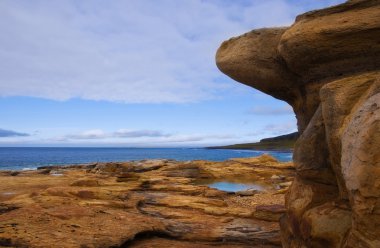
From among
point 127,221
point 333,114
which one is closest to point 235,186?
point 127,221

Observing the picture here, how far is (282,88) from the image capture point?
14641 mm

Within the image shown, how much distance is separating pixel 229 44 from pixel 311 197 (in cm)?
668

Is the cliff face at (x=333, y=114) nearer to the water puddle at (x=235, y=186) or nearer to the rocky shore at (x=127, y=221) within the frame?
the rocky shore at (x=127, y=221)

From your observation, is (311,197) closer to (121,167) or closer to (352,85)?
(352,85)

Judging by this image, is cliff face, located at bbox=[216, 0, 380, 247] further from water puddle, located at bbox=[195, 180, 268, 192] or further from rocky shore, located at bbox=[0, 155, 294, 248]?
water puddle, located at bbox=[195, 180, 268, 192]

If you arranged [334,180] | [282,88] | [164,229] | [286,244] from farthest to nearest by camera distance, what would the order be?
[164,229], [282,88], [286,244], [334,180]

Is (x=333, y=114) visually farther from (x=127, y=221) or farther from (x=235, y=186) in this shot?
(x=235, y=186)

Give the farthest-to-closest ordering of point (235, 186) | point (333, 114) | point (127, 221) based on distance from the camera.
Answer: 1. point (235, 186)
2. point (127, 221)
3. point (333, 114)

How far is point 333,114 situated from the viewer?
987cm

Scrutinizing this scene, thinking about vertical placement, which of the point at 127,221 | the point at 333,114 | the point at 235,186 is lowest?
the point at 235,186

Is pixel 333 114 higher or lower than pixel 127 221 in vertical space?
higher

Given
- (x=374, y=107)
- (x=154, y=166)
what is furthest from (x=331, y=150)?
(x=154, y=166)

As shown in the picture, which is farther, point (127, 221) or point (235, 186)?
point (235, 186)

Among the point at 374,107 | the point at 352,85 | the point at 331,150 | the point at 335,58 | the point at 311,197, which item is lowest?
the point at 311,197
